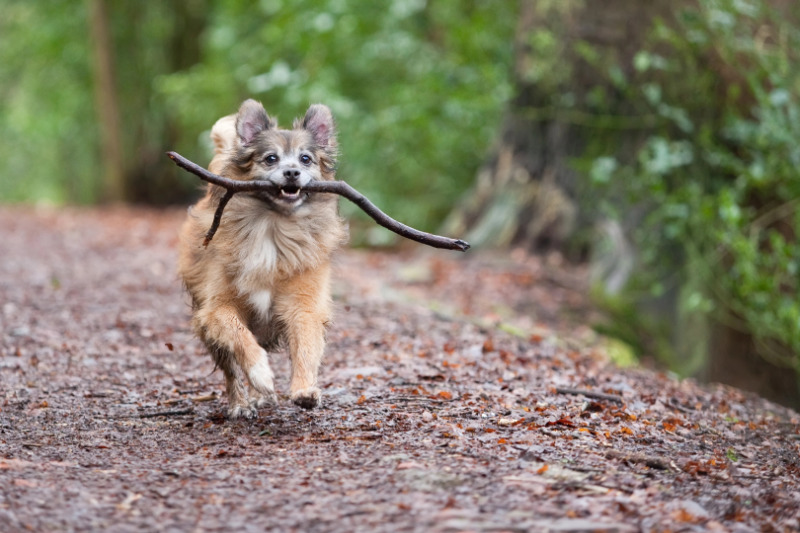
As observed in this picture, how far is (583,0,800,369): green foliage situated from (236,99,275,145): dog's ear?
4121 millimetres

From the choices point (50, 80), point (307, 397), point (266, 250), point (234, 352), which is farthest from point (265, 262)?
point (50, 80)

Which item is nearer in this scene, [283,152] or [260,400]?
[283,152]

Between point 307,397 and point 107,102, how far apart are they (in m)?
19.2

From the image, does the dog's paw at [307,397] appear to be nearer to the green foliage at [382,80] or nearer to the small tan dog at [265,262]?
the small tan dog at [265,262]

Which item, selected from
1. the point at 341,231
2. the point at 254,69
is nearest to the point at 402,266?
the point at 341,231

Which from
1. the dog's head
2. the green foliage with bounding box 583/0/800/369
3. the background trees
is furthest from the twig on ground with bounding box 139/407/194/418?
the background trees

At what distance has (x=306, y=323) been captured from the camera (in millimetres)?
5059

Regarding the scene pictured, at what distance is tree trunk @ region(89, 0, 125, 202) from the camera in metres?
21.6

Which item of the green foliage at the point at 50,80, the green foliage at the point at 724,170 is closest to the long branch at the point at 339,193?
the green foliage at the point at 724,170

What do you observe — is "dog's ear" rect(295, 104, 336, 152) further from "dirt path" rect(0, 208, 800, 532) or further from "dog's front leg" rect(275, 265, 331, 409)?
"dirt path" rect(0, 208, 800, 532)

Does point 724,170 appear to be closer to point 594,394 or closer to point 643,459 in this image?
point 594,394

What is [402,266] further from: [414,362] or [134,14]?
[134,14]

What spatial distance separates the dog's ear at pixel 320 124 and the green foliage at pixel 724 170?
12.1 feet

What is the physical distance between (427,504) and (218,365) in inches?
86.4
